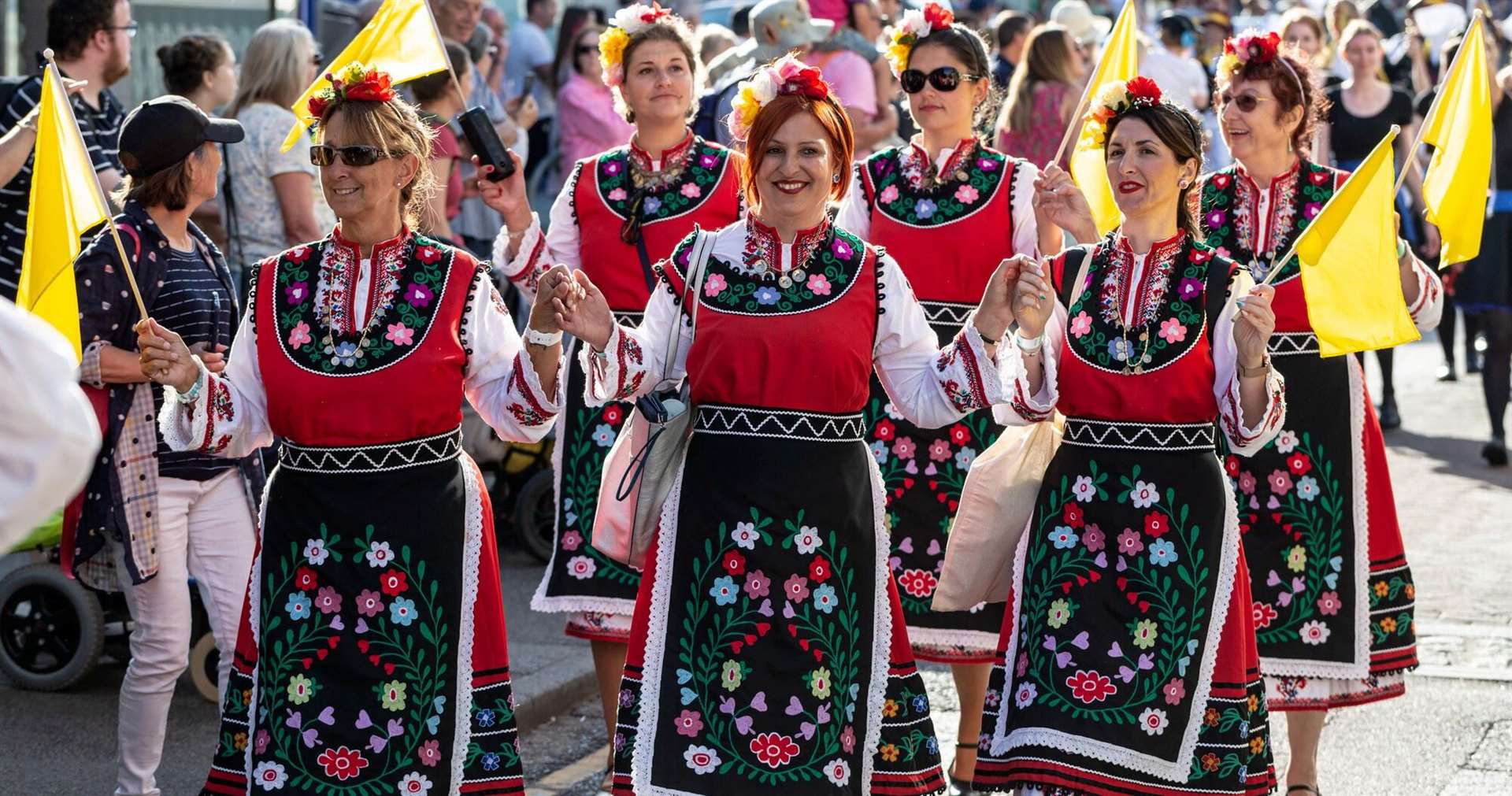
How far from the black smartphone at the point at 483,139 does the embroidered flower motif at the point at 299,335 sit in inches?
30.8

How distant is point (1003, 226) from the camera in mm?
6340

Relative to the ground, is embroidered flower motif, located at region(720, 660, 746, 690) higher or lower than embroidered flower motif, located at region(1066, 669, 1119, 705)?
higher

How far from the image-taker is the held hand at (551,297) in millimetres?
4387

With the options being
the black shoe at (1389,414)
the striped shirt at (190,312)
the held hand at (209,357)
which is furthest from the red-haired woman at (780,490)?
the black shoe at (1389,414)

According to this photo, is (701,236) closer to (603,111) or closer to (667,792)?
(667,792)

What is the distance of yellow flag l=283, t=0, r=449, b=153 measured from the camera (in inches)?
226

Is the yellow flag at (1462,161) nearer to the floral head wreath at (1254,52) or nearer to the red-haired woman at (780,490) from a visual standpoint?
the floral head wreath at (1254,52)

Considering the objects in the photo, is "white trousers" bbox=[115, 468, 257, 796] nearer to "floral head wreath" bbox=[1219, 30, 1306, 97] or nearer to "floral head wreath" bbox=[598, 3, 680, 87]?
"floral head wreath" bbox=[598, 3, 680, 87]

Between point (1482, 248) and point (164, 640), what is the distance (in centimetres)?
842

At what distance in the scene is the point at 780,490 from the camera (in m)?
4.62

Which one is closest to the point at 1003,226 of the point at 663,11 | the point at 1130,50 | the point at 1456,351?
the point at 1130,50

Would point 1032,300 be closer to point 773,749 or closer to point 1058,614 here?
point 1058,614

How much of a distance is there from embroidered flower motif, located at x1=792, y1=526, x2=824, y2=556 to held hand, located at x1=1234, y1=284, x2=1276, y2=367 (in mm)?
1069

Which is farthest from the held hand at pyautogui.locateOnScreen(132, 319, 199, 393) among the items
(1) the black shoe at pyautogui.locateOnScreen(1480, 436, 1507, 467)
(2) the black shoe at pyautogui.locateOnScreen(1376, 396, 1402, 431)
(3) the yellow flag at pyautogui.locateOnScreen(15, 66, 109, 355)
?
(2) the black shoe at pyautogui.locateOnScreen(1376, 396, 1402, 431)
